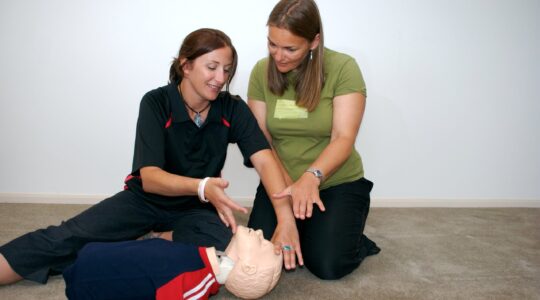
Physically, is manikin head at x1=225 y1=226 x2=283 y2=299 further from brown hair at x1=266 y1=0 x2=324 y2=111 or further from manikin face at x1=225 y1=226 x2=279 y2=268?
brown hair at x1=266 y1=0 x2=324 y2=111

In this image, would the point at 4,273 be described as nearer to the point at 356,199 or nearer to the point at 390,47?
the point at 356,199

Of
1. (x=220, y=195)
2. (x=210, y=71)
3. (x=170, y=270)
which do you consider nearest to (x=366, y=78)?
(x=210, y=71)

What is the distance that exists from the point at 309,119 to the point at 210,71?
0.49 metres

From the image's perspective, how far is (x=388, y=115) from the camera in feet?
9.04

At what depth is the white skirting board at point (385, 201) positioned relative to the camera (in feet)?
8.43

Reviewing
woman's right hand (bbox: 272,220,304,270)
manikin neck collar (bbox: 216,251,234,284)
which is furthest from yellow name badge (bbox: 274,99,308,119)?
manikin neck collar (bbox: 216,251,234,284)

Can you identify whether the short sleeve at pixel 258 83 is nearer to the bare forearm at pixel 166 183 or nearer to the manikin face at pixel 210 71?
the manikin face at pixel 210 71

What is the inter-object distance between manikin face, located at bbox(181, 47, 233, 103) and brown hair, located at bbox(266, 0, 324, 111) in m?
0.24

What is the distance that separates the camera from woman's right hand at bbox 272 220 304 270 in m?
1.50

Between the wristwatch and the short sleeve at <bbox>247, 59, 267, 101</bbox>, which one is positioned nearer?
the wristwatch

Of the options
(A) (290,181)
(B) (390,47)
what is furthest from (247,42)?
(A) (290,181)

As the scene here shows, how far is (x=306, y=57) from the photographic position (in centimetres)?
181

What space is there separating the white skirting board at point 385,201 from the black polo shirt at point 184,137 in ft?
3.37

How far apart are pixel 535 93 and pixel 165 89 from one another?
2439mm
